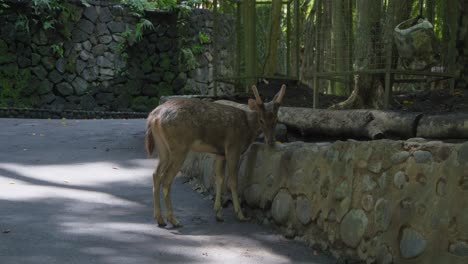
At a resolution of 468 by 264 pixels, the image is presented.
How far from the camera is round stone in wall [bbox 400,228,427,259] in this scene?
4.61m

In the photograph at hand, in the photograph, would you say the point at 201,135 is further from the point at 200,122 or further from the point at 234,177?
the point at 234,177

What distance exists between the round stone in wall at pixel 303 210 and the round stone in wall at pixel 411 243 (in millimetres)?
1351

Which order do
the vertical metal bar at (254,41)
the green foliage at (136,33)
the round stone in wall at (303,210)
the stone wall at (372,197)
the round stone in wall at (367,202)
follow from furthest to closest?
the green foliage at (136,33)
the vertical metal bar at (254,41)
the round stone in wall at (303,210)
the round stone in wall at (367,202)
the stone wall at (372,197)

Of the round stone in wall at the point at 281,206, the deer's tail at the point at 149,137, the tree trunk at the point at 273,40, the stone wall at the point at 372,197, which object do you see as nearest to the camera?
the stone wall at the point at 372,197

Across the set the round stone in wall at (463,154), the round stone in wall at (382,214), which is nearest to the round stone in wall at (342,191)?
the round stone in wall at (382,214)

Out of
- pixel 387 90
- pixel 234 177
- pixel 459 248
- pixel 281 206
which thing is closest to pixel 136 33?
pixel 387 90

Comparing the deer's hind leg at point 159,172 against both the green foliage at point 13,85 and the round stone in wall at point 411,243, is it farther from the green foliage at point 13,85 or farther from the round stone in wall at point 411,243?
the green foliage at point 13,85

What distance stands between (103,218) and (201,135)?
1.31 metres

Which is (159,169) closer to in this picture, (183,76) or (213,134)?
(213,134)

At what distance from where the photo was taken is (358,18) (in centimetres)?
933

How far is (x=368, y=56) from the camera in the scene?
9.03 m

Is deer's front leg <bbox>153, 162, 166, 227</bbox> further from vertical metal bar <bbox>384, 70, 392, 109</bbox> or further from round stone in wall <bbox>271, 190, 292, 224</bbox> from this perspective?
vertical metal bar <bbox>384, 70, 392, 109</bbox>

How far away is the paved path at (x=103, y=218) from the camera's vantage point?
549 cm

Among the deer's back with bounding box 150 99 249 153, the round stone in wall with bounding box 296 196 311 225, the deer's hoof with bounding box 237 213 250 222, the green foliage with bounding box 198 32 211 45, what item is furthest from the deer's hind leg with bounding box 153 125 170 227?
the green foliage with bounding box 198 32 211 45
